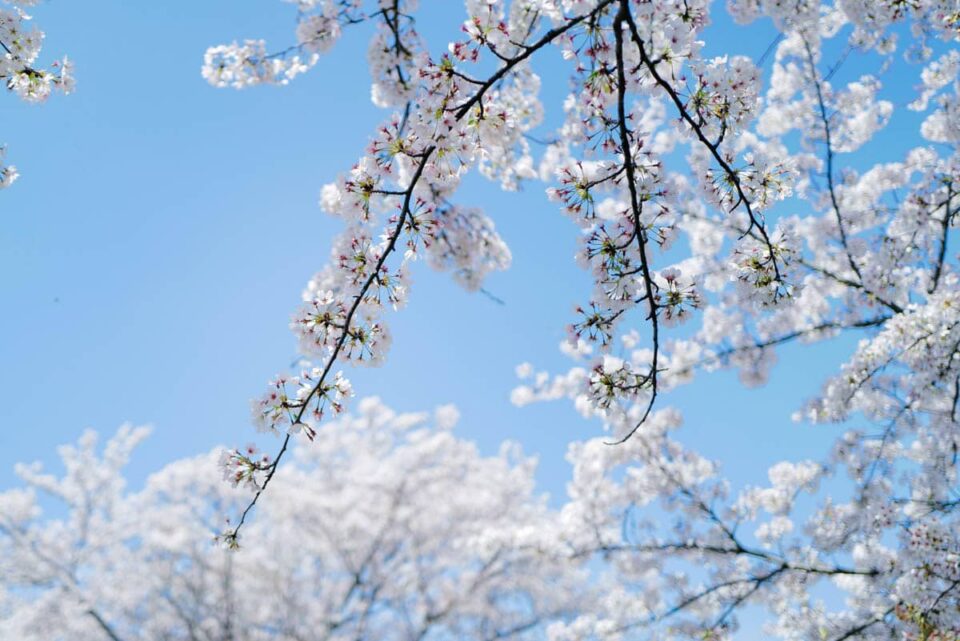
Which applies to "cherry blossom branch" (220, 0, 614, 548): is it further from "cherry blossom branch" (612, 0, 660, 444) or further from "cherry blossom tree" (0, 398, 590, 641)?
"cherry blossom tree" (0, 398, 590, 641)

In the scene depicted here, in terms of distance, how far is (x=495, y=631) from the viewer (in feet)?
42.2

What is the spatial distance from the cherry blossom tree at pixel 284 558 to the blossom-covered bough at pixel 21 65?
33.5ft

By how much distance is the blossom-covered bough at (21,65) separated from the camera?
2.74 m

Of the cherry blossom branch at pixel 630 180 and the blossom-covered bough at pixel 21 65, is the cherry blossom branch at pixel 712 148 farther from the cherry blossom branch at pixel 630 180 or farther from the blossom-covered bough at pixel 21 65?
the blossom-covered bough at pixel 21 65

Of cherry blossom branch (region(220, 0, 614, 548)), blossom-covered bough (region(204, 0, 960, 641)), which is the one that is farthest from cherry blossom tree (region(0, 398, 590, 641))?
cherry blossom branch (region(220, 0, 614, 548))

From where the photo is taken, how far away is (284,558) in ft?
44.2

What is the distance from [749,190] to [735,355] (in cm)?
502

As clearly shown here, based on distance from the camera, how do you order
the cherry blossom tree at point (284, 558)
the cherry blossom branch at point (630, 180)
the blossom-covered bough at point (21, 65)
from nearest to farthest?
the cherry blossom branch at point (630, 180), the blossom-covered bough at point (21, 65), the cherry blossom tree at point (284, 558)

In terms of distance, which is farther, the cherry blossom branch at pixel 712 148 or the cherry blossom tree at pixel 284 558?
the cherry blossom tree at pixel 284 558

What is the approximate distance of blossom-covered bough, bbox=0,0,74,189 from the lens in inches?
108

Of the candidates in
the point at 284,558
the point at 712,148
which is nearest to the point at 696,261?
the point at 712,148

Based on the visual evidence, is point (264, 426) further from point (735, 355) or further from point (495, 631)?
point (495, 631)

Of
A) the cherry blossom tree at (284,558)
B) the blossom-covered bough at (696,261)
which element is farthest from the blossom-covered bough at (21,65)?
the cherry blossom tree at (284,558)

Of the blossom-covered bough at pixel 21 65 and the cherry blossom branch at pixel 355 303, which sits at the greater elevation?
the blossom-covered bough at pixel 21 65
